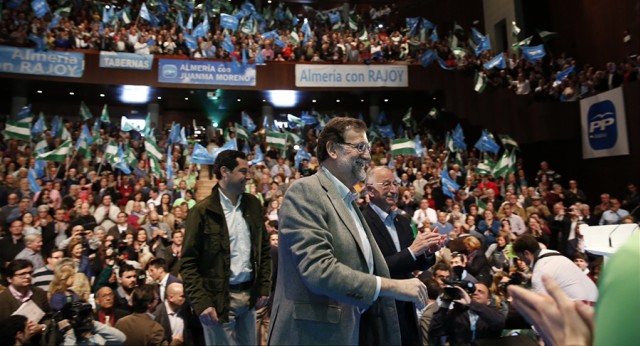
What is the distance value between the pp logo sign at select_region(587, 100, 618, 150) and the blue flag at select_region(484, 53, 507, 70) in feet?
10.5

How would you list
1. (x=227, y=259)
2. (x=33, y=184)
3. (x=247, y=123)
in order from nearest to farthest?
(x=227, y=259)
(x=33, y=184)
(x=247, y=123)

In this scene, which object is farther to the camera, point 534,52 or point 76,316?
point 534,52

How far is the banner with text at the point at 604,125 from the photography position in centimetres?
1228

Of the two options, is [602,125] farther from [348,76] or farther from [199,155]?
[199,155]

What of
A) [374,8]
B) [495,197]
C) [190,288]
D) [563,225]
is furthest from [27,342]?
[374,8]

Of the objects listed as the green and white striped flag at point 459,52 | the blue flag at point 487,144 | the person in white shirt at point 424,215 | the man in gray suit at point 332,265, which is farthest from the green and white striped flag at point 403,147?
the man in gray suit at point 332,265

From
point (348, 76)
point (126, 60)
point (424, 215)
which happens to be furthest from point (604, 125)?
point (126, 60)

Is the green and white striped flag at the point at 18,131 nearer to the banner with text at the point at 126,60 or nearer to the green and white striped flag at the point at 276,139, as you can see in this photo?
the banner with text at the point at 126,60

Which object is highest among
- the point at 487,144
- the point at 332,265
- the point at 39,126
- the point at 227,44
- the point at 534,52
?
the point at 227,44

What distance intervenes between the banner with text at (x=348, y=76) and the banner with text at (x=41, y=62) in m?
7.85

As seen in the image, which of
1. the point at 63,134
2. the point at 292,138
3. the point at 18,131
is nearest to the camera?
the point at 18,131

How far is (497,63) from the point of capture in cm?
1563

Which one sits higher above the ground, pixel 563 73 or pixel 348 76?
pixel 348 76

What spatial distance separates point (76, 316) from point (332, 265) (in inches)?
122
